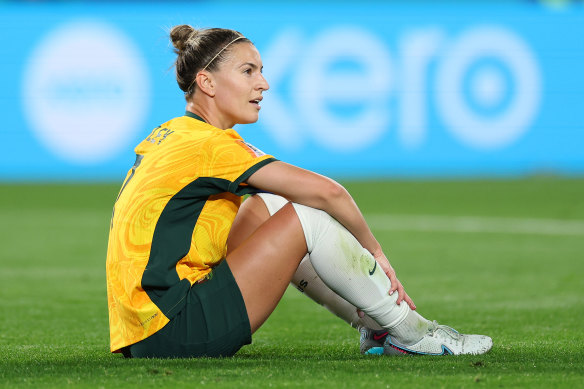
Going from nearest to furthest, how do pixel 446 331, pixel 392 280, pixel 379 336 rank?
pixel 392 280 < pixel 446 331 < pixel 379 336

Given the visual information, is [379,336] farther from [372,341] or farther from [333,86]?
[333,86]

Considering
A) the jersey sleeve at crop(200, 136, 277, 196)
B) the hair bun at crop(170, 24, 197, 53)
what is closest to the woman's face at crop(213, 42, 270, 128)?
the hair bun at crop(170, 24, 197, 53)

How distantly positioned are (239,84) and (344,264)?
0.74 m

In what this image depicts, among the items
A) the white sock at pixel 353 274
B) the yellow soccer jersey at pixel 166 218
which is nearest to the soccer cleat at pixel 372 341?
the white sock at pixel 353 274

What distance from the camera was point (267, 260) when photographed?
9.90 ft

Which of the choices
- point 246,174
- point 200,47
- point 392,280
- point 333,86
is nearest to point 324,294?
point 392,280

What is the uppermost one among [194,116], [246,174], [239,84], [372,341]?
[239,84]

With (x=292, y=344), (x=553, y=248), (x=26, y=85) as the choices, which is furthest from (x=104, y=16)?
(x=292, y=344)

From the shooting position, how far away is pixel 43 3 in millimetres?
12875

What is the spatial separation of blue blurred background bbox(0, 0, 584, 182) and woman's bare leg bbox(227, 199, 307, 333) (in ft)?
31.2

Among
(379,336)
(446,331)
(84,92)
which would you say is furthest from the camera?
(84,92)

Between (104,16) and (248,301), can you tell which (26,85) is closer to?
(104,16)

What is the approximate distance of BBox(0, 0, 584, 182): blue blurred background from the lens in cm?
1264

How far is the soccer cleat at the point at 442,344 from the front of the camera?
319 cm
